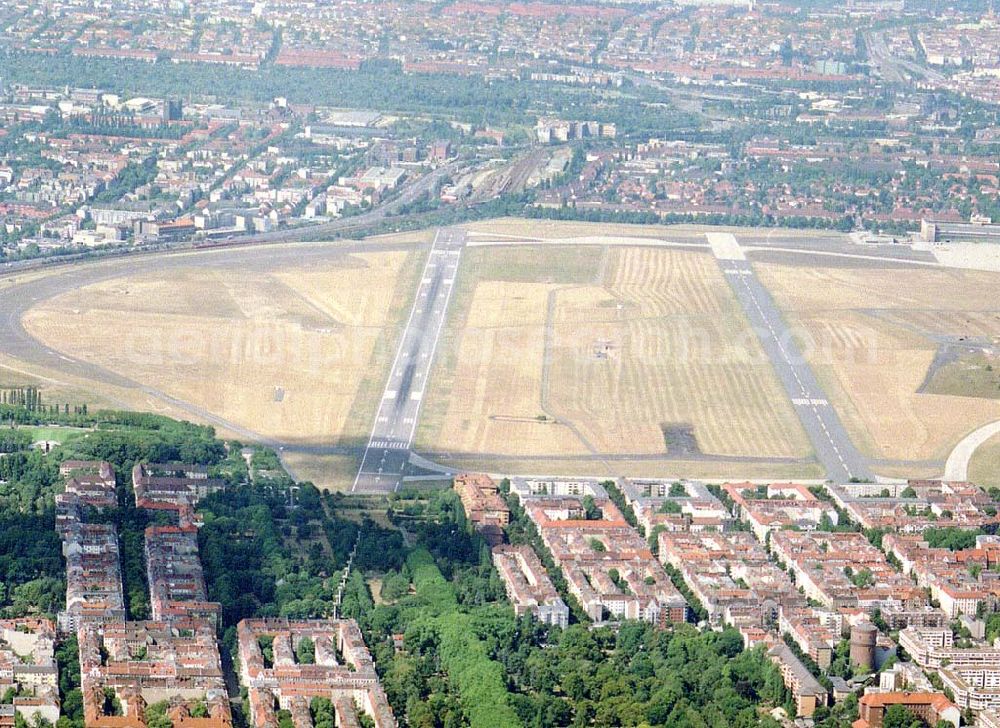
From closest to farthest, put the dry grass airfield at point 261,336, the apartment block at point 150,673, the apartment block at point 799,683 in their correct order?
the apartment block at point 150,673 → the apartment block at point 799,683 → the dry grass airfield at point 261,336

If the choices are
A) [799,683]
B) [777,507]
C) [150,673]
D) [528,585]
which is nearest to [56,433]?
[528,585]

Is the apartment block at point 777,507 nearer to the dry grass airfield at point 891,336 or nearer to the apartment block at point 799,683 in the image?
the dry grass airfield at point 891,336

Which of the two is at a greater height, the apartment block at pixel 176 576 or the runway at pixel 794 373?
the apartment block at pixel 176 576

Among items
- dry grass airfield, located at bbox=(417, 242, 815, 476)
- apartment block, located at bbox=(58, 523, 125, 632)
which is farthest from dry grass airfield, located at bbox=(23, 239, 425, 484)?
apartment block, located at bbox=(58, 523, 125, 632)

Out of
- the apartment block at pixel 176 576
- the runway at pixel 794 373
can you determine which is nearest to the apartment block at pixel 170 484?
the apartment block at pixel 176 576

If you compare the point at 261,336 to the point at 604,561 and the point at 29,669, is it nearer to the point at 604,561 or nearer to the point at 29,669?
the point at 604,561

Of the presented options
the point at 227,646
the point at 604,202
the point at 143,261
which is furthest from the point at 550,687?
the point at 604,202

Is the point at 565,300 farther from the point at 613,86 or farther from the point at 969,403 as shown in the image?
the point at 613,86

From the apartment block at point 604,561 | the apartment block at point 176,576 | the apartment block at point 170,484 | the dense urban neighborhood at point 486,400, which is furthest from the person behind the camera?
the apartment block at point 170,484
